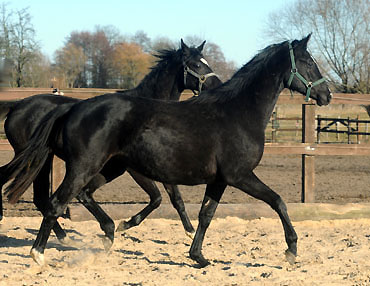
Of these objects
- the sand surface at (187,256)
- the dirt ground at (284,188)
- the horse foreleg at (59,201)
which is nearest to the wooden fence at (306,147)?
the sand surface at (187,256)

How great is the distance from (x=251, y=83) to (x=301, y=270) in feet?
5.28

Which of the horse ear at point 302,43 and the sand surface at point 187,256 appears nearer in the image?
the sand surface at point 187,256

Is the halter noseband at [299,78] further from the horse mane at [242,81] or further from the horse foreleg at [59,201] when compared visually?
the horse foreleg at [59,201]

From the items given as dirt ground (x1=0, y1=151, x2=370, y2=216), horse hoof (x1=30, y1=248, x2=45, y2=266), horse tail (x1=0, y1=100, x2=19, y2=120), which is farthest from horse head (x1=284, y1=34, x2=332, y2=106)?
dirt ground (x1=0, y1=151, x2=370, y2=216)

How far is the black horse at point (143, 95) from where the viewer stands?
502 centimetres

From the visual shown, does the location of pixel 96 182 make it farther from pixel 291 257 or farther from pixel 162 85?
pixel 291 257

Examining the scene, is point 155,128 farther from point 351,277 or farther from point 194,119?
point 351,277

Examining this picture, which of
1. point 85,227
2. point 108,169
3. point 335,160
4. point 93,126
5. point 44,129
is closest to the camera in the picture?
point 93,126

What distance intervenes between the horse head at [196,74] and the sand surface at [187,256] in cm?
165

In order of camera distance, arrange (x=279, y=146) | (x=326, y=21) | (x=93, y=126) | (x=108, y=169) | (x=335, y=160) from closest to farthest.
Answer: (x=93, y=126) < (x=108, y=169) < (x=279, y=146) < (x=335, y=160) < (x=326, y=21)

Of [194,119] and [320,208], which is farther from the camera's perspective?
[320,208]

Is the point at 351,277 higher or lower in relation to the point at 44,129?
lower

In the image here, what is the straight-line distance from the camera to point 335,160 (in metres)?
13.8

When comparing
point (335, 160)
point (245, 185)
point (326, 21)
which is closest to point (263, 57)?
point (245, 185)
